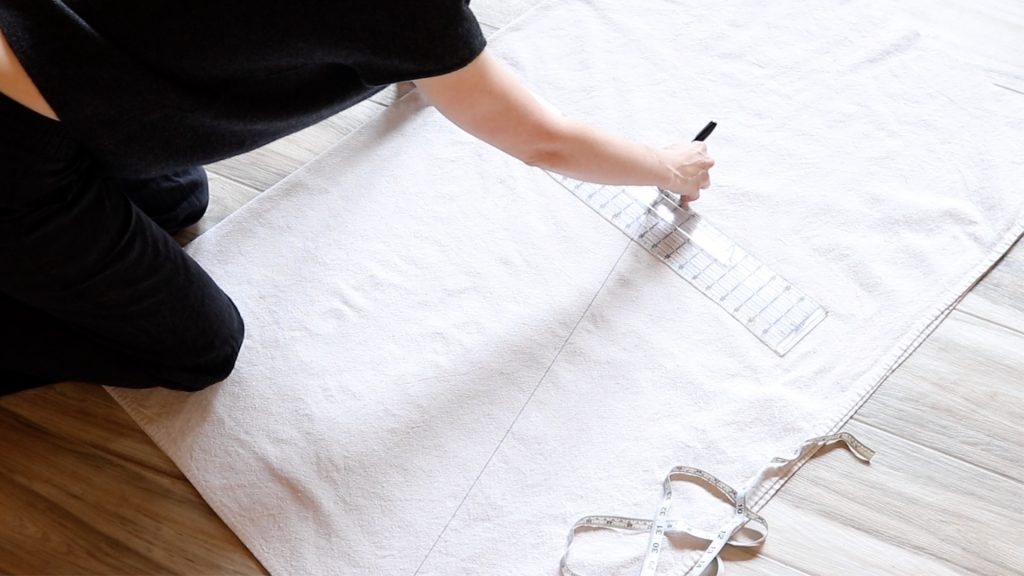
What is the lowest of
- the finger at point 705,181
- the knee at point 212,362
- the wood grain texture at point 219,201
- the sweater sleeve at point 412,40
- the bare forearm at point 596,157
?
the knee at point 212,362

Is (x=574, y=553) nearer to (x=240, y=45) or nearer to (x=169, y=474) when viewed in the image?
(x=169, y=474)

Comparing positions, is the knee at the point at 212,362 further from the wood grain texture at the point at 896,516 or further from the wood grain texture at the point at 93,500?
the wood grain texture at the point at 896,516

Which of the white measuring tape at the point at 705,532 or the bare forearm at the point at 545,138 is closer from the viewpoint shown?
the bare forearm at the point at 545,138

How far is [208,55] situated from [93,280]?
0.36 metres

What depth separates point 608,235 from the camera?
1.37 m

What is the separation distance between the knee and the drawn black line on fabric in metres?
0.53

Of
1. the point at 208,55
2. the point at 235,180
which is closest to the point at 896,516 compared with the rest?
the point at 208,55

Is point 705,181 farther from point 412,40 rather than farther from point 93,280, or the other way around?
point 93,280

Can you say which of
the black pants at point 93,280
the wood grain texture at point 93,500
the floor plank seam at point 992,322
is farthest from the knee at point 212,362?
the floor plank seam at point 992,322

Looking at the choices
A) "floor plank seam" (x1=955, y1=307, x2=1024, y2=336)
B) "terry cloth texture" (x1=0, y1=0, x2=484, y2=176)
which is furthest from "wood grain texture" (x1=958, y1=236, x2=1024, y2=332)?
"terry cloth texture" (x1=0, y1=0, x2=484, y2=176)

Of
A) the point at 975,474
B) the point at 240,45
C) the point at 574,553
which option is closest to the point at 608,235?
the point at 574,553

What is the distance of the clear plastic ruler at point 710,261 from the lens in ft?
4.21

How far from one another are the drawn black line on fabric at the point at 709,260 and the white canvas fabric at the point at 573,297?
2cm

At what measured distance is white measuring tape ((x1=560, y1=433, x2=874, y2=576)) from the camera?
1.15 meters
